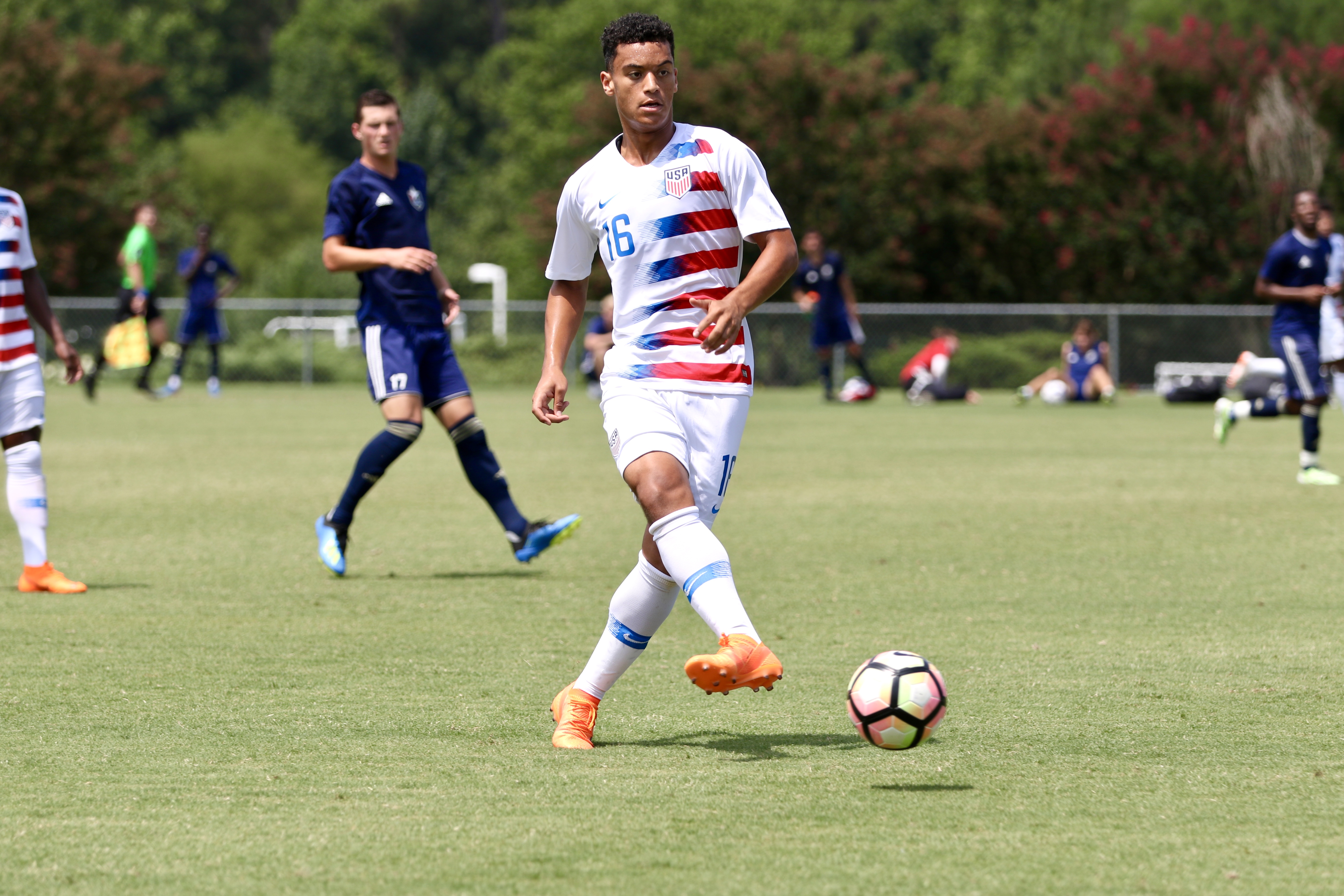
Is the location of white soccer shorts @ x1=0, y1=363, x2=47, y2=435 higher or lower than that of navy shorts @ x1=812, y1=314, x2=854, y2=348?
higher

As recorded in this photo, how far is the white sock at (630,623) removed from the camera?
497 centimetres

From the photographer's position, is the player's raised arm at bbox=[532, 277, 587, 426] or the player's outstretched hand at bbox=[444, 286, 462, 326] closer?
the player's raised arm at bbox=[532, 277, 587, 426]

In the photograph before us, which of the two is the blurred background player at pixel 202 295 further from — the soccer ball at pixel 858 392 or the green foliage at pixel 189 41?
the green foliage at pixel 189 41

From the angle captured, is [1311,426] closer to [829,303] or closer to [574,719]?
[574,719]

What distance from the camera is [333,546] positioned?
8.79 m

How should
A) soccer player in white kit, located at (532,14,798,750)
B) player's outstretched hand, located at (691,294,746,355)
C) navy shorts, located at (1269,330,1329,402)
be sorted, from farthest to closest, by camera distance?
navy shorts, located at (1269,330,1329,402)
soccer player in white kit, located at (532,14,798,750)
player's outstretched hand, located at (691,294,746,355)

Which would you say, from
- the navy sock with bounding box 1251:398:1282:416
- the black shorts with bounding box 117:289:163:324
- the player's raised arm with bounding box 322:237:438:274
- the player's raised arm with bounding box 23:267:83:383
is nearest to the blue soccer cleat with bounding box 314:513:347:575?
the player's raised arm with bounding box 322:237:438:274

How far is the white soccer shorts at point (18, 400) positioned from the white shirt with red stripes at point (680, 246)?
13.4 ft

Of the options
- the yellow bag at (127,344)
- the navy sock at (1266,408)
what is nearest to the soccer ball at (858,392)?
the yellow bag at (127,344)

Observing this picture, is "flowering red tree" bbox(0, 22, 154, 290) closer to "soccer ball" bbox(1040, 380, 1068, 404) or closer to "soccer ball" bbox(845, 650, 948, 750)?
"soccer ball" bbox(1040, 380, 1068, 404)

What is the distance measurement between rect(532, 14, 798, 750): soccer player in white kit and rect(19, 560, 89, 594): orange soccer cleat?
3963 mm

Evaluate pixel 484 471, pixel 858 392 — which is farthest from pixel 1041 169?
pixel 484 471

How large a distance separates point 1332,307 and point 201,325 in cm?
1850

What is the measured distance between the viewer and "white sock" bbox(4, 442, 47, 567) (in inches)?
320
